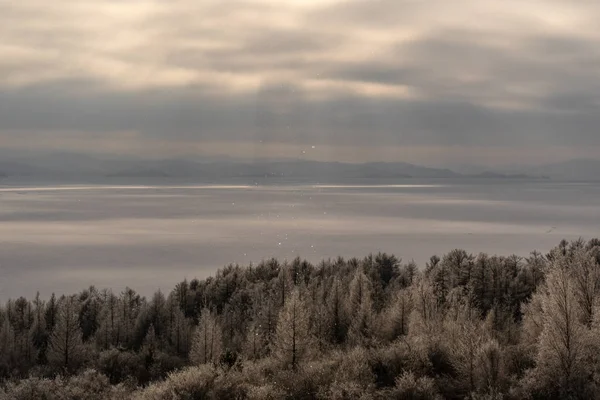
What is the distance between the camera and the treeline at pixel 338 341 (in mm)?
27141

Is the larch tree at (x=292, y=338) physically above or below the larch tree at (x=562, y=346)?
below

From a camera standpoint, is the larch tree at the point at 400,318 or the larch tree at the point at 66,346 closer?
the larch tree at the point at 400,318

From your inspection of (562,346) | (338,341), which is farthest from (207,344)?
(562,346)

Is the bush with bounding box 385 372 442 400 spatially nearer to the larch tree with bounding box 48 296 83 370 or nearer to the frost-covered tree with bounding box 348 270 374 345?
the frost-covered tree with bounding box 348 270 374 345

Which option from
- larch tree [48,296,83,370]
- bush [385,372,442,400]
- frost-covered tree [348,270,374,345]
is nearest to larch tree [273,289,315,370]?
frost-covered tree [348,270,374,345]

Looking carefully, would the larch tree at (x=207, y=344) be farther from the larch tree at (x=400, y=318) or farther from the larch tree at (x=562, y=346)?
the larch tree at (x=562, y=346)

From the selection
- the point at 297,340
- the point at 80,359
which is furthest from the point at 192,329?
the point at 297,340

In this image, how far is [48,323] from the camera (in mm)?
74750

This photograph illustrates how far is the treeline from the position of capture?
2714 cm

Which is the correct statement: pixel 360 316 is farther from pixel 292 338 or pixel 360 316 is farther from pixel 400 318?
pixel 292 338

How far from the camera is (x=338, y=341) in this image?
53.7 m

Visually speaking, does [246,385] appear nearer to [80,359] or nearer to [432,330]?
[432,330]

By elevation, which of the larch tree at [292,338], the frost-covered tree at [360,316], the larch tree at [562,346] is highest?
the larch tree at [562,346]

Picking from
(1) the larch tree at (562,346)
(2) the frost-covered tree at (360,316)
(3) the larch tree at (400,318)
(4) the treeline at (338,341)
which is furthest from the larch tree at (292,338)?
(1) the larch tree at (562,346)
